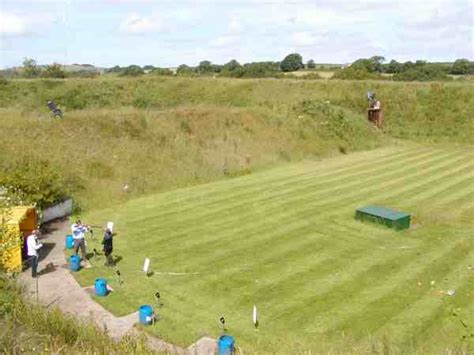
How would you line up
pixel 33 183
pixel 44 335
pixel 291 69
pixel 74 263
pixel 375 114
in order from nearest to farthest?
pixel 44 335
pixel 74 263
pixel 33 183
pixel 375 114
pixel 291 69

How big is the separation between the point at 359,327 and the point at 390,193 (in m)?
15.0

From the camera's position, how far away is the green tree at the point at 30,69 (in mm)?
78150

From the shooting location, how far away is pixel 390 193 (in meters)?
28.3

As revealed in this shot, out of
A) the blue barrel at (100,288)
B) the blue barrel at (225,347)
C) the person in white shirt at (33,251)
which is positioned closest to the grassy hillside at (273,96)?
the person in white shirt at (33,251)

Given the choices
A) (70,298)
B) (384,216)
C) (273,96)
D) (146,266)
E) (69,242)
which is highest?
(273,96)

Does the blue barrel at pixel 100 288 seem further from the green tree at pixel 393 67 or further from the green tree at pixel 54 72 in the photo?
the green tree at pixel 393 67

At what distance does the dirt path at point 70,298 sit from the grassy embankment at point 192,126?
7.15 m

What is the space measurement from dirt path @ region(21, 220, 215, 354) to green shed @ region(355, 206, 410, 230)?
11268 millimetres

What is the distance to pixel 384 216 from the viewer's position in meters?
22.6

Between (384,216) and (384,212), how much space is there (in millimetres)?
661

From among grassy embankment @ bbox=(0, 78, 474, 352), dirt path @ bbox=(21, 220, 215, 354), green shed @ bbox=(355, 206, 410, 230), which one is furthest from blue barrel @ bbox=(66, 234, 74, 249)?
green shed @ bbox=(355, 206, 410, 230)

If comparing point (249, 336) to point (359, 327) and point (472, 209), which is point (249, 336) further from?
point (472, 209)

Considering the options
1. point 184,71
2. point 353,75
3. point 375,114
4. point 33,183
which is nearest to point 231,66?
point 184,71

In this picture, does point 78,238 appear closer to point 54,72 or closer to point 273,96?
point 273,96
